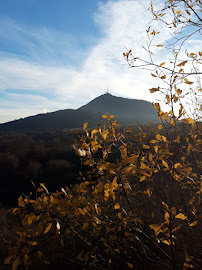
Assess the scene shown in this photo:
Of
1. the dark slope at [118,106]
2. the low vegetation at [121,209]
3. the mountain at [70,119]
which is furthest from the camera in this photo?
the dark slope at [118,106]

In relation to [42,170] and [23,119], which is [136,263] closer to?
[42,170]

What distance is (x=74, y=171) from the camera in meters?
8.31

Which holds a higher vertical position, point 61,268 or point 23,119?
point 23,119

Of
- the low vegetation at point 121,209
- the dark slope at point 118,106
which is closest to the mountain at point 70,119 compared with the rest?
the dark slope at point 118,106

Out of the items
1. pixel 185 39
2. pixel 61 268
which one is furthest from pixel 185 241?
pixel 185 39

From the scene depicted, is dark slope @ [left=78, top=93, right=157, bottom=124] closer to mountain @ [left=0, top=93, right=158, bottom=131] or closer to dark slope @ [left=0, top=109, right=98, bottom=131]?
mountain @ [left=0, top=93, right=158, bottom=131]

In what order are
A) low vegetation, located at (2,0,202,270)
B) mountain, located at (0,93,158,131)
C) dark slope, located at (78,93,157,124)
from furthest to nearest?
dark slope, located at (78,93,157,124), mountain, located at (0,93,158,131), low vegetation, located at (2,0,202,270)

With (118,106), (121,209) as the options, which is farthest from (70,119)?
(121,209)

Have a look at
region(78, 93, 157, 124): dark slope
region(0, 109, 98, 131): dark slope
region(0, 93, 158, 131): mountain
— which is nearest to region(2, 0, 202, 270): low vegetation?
region(0, 93, 158, 131): mountain

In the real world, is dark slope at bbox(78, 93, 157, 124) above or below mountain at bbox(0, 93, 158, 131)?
above

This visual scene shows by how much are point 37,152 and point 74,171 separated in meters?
3.70

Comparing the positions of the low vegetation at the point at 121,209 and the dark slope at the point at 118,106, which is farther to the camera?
the dark slope at the point at 118,106

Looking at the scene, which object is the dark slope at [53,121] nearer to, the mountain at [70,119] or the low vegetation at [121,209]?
the mountain at [70,119]

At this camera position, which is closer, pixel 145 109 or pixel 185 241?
pixel 185 241
